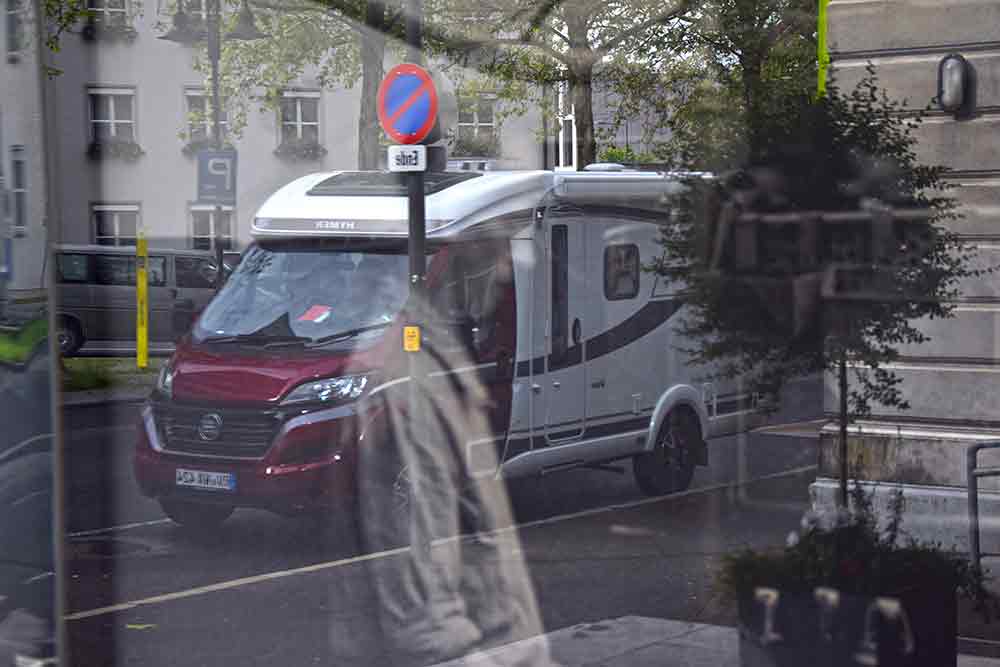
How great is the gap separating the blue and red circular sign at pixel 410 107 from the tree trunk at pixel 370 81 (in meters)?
0.05

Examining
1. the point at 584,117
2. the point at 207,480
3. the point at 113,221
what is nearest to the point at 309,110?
the point at 113,221

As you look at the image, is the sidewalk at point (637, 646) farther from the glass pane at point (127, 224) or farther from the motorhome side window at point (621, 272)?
the glass pane at point (127, 224)

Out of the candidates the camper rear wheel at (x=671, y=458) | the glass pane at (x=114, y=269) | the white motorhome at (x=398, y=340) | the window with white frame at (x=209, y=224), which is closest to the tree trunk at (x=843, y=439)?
the camper rear wheel at (x=671, y=458)

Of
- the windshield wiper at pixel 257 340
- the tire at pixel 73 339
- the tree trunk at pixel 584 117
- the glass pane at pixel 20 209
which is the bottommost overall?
the windshield wiper at pixel 257 340

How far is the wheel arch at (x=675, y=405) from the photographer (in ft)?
14.0

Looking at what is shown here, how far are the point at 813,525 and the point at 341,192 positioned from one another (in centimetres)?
217

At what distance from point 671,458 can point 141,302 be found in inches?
104

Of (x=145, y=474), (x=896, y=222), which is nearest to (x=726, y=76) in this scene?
(x=896, y=222)

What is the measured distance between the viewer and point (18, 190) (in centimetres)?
301

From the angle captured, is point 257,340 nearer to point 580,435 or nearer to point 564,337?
point 564,337

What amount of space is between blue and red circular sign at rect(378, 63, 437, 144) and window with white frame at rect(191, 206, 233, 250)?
86cm

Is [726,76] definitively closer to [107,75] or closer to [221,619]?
[107,75]

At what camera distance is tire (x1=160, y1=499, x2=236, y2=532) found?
734cm

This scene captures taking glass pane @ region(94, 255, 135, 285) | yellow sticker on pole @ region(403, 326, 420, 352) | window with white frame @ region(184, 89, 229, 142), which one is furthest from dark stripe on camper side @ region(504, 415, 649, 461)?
window with white frame @ region(184, 89, 229, 142)
